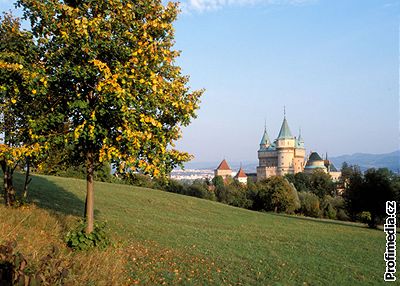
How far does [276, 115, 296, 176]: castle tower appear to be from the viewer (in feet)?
527

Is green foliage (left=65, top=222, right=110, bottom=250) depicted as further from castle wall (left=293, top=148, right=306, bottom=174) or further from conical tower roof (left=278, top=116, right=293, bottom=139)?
castle wall (left=293, top=148, right=306, bottom=174)

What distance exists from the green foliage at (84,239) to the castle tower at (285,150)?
155117mm

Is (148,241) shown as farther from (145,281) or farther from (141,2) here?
(141,2)

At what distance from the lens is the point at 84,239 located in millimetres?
10312

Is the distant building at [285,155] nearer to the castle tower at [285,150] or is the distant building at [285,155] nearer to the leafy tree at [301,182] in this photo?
the castle tower at [285,150]

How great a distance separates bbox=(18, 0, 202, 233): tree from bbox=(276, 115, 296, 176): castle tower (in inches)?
6119

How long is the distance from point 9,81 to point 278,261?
37.9ft

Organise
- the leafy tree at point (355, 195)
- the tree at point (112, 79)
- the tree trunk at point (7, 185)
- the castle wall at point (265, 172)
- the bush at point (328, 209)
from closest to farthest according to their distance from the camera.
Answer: the tree at point (112, 79) → the tree trunk at point (7, 185) → the leafy tree at point (355, 195) → the bush at point (328, 209) → the castle wall at point (265, 172)

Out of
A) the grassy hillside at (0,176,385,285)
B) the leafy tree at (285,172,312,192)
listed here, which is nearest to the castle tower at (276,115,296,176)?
the leafy tree at (285,172,312,192)

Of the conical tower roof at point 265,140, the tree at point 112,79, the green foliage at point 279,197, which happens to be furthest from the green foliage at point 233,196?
the conical tower roof at point 265,140

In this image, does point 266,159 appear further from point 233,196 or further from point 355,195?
point 355,195

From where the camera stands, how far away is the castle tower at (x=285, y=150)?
527ft

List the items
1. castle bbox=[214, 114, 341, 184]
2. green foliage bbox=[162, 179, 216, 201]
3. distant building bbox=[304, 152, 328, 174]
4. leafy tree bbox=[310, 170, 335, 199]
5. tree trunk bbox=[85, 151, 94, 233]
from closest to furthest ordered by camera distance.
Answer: tree trunk bbox=[85, 151, 94, 233]
green foliage bbox=[162, 179, 216, 201]
leafy tree bbox=[310, 170, 335, 199]
distant building bbox=[304, 152, 328, 174]
castle bbox=[214, 114, 341, 184]

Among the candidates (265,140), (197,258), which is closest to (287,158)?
(265,140)
